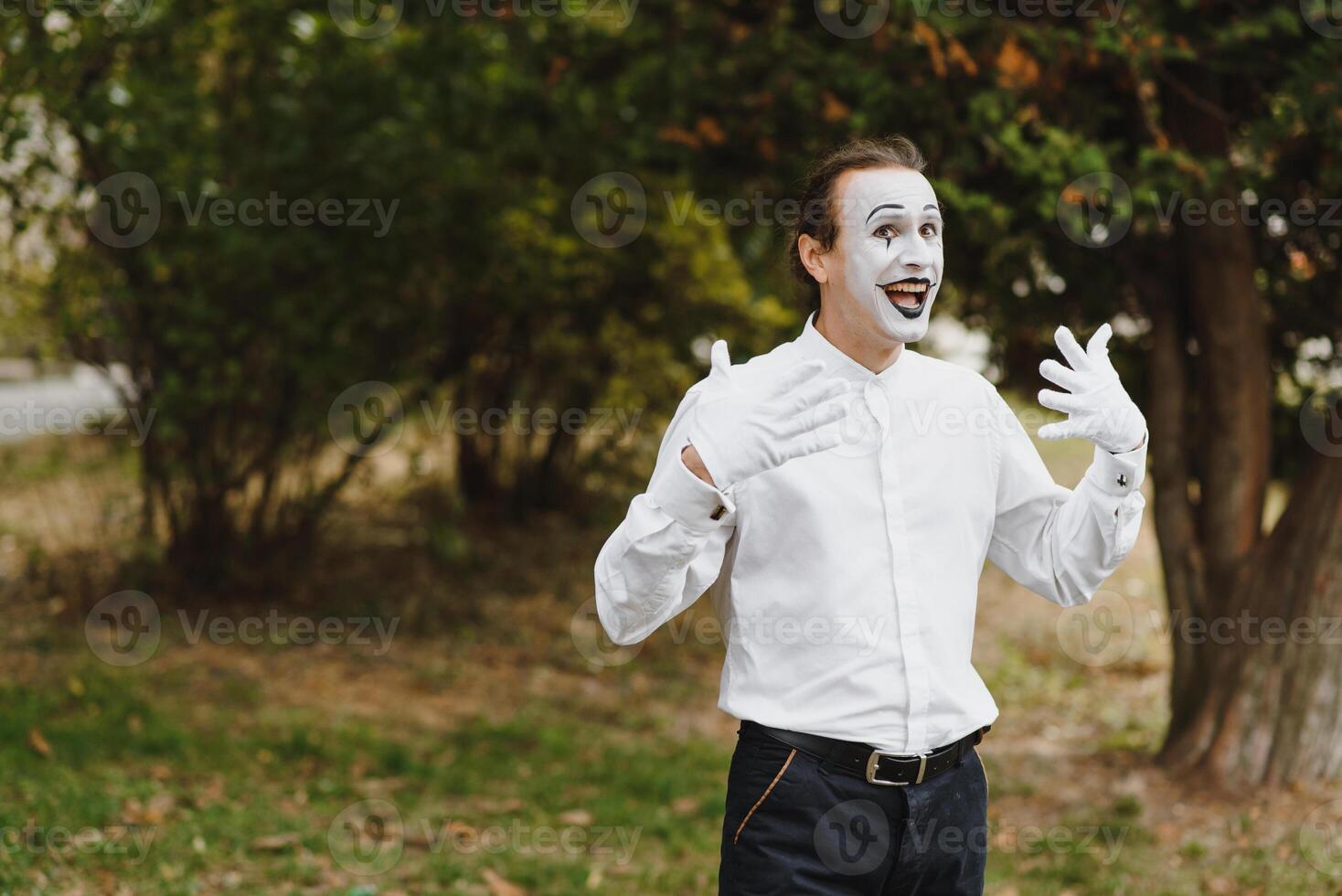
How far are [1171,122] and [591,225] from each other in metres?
3.76

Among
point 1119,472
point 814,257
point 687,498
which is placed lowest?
point 687,498

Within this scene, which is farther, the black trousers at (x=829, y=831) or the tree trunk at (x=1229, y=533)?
the tree trunk at (x=1229, y=533)

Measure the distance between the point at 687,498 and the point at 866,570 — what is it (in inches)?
16.0

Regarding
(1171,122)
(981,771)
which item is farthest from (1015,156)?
(981,771)

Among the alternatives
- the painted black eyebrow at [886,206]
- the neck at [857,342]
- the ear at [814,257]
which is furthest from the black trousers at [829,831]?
the painted black eyebrow at [886,206]

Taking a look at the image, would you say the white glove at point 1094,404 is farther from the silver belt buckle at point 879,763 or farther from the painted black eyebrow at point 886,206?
the silver belt buckle at point 879,763


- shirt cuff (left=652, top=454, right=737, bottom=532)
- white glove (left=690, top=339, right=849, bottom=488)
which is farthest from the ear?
Result: shirt cuff (left=652, top=454, right=737, bottom=532)

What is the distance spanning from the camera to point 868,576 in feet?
7.47

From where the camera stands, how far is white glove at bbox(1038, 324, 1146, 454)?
2.22 metres

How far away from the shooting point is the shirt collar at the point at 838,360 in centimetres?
239

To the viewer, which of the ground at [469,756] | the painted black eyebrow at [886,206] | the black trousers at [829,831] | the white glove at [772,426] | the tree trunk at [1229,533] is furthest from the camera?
the tree trunk at [1229,533]

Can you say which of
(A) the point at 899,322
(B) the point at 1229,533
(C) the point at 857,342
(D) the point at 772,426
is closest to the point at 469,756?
(B) the point at 1229,533

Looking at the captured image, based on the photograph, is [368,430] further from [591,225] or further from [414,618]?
[591,225]

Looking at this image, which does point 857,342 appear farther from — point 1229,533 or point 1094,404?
point 1229,533
